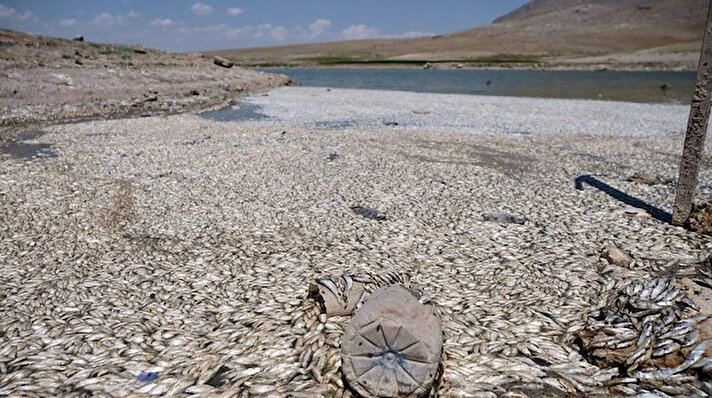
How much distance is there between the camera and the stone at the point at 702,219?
26.0 feet

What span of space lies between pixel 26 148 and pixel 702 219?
18.7m

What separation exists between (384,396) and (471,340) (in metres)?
1.54

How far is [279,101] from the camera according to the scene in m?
31.8

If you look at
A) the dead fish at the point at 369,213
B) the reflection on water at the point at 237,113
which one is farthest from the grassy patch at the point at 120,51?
the dead fish at the point at 369,213

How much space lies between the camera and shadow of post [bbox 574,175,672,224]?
9.10 m

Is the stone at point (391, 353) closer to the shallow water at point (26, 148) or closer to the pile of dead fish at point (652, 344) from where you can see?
the pile of dead fish at point (652, 344)

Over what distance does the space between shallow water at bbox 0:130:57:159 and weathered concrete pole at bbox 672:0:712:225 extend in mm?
16310

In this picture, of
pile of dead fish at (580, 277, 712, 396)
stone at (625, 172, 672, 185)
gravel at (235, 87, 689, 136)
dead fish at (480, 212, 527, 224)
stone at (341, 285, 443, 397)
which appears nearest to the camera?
stone at (341, 285, 443, 397)

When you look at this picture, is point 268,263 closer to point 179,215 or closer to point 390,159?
point 179,215

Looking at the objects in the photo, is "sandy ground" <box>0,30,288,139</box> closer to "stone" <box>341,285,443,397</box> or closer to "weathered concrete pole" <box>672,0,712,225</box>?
"stone" <box>341,285,443,397</box>

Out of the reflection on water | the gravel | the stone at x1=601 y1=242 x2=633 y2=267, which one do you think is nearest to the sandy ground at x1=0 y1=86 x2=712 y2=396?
the stone at x1=601 y1=242 x2=633 y2=267

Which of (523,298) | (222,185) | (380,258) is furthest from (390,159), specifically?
(523,298)

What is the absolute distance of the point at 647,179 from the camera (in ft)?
38.1

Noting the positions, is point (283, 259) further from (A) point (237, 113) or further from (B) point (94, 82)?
(B) point (94, 82)
